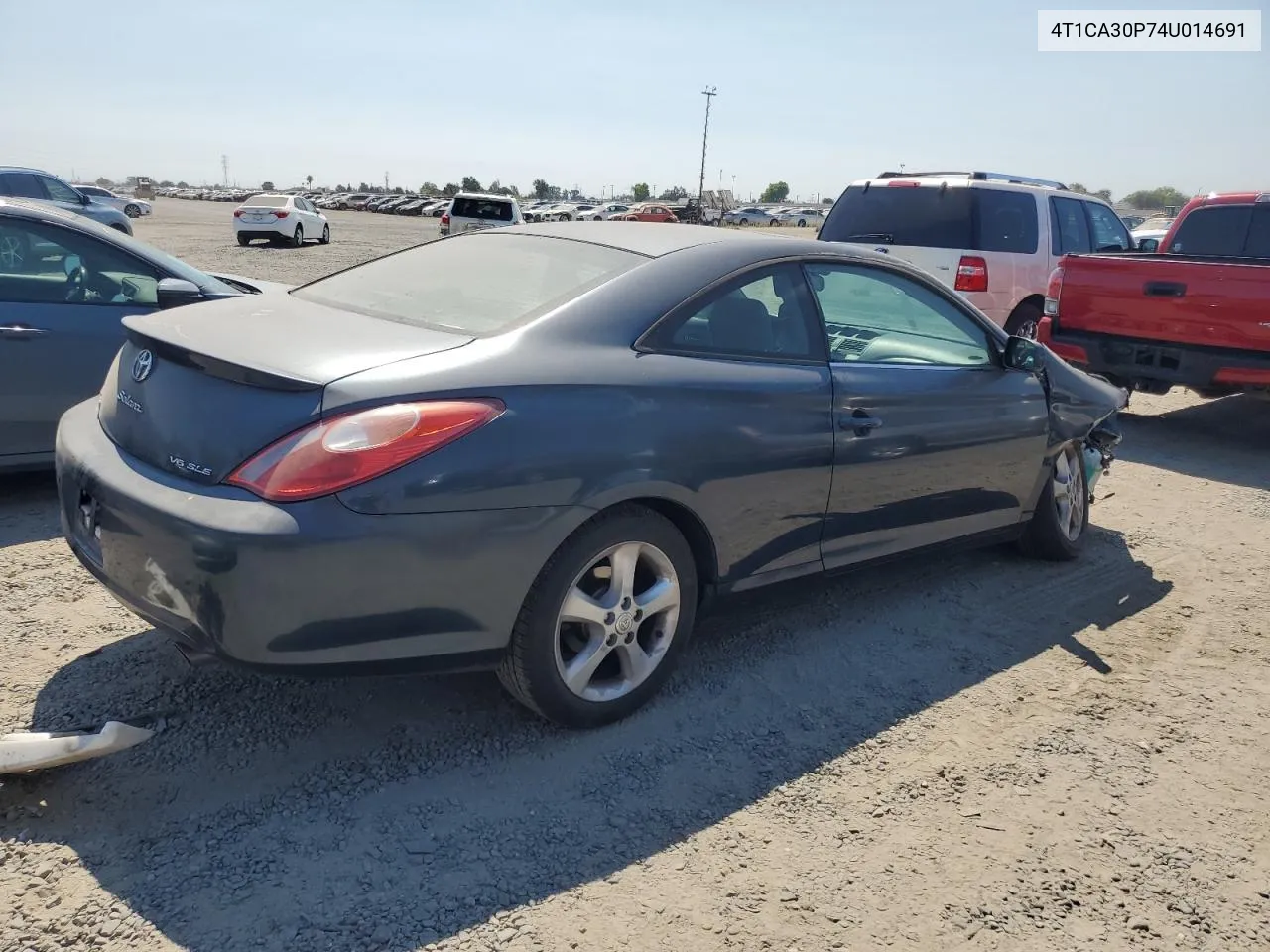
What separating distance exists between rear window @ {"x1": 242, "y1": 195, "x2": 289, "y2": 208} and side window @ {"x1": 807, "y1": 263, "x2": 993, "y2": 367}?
92.3 ft

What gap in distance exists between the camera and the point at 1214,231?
370 inches

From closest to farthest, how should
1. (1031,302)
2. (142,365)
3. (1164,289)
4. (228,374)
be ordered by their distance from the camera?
(228,374) → (142,365) → (1164,289) → (1031,302)

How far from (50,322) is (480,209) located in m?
22.7

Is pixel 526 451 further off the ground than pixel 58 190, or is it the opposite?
pixel 58 190

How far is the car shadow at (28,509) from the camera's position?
4621 millimetres

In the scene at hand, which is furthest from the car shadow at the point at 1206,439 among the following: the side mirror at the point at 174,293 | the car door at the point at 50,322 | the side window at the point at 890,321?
the car door at the point at 50,322

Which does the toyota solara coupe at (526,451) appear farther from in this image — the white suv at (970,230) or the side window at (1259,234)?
the side window at (1259,234)

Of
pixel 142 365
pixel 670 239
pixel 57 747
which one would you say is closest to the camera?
pixel 57 747

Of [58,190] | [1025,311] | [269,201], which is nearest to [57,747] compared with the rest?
[1025,311]

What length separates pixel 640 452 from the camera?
3049mm

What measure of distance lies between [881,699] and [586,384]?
5.01 feet

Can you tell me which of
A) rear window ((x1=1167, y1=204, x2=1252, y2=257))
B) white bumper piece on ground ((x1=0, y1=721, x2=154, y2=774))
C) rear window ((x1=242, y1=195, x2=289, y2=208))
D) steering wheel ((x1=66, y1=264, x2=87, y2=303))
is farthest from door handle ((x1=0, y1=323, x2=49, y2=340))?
rear window ((x1=242, y1=195, x2=289, y2=208))

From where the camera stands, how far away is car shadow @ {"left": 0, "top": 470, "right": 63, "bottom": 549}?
15.2 ft

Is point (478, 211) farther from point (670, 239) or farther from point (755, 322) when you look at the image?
point (755, 322)
